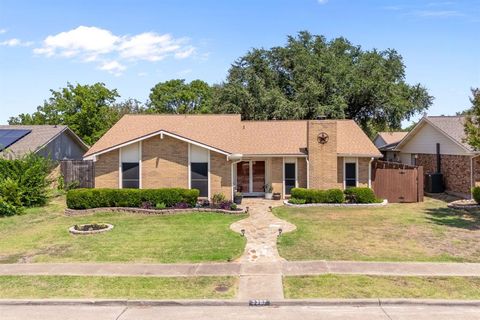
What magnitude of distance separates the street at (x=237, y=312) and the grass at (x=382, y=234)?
3.25m

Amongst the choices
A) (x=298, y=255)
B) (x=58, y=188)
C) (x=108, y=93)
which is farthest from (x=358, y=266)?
(x=108, y=93)

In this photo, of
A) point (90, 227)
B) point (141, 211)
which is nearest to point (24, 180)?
point (141, 211)

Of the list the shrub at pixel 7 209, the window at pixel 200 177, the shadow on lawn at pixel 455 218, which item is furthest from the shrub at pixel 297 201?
the shrub at pixel 7 209

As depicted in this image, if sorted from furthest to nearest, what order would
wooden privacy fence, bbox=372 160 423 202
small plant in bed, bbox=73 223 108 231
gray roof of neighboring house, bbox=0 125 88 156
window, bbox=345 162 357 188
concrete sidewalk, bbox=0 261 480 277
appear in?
gray roof of neighboring house, bbox=0 125 88 156
window, bbox=345 162 357 188
wooden privacy fence, bbox=372 160 423 202
small plant in bed, bbox=73 223 108 231
concrete sidewalk, bbox=0 261 480 277

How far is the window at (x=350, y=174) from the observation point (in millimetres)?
24016

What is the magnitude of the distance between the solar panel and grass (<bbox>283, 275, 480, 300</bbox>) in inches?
918

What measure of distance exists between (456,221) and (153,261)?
12.7 meters

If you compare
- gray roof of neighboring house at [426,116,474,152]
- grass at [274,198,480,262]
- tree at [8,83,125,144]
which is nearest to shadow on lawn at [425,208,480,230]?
grass at [274,198,480,262]

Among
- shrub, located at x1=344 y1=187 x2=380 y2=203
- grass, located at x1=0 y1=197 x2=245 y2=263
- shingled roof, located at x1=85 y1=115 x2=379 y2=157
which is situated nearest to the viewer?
grass, located at x1=0 y1=197 x2=245 y2=263

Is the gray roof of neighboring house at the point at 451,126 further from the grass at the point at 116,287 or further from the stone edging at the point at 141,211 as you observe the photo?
the grass at the point at 116,287

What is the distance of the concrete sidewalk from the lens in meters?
10.2

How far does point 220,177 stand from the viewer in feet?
70.7

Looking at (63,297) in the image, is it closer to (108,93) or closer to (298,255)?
(298,255)

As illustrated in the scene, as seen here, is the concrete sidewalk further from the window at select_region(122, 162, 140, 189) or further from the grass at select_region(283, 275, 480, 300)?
the window at select_region(122, 162, 140, 189)
